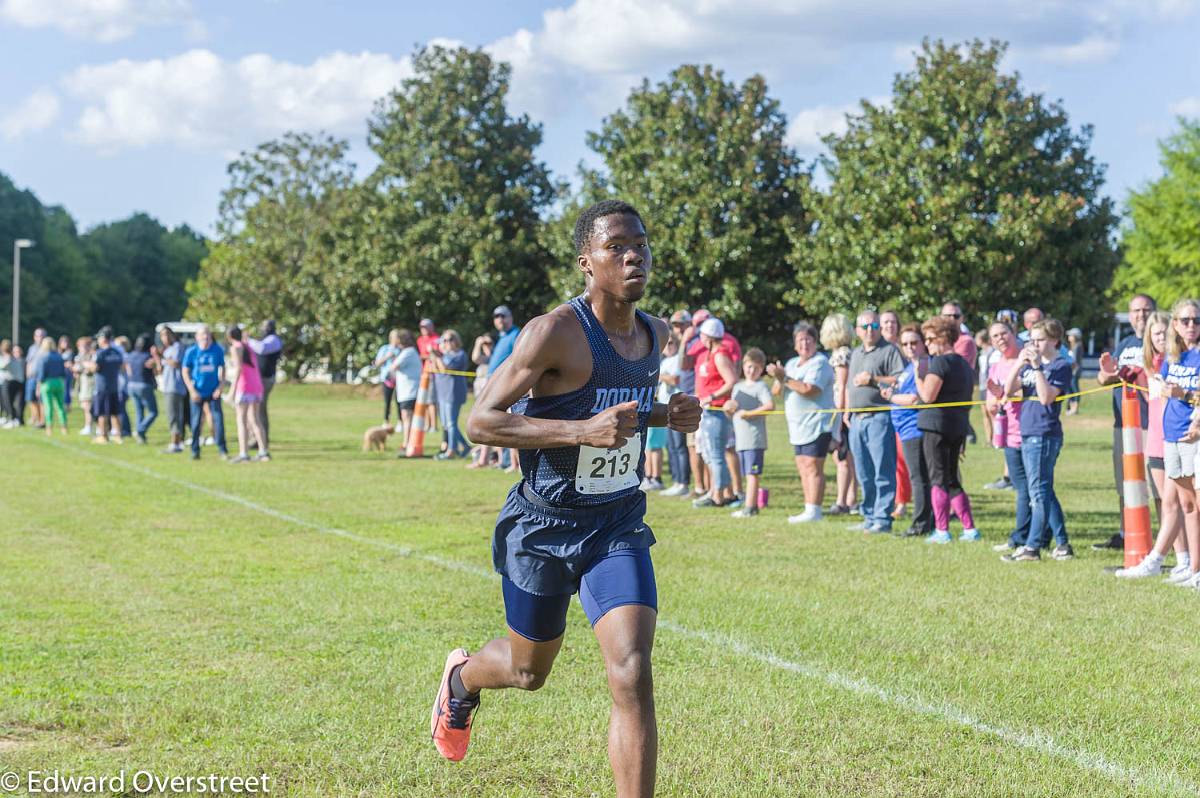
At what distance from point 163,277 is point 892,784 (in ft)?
385

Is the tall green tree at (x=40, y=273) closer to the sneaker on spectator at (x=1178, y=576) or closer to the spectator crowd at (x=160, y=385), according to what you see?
the spectator crowd at (x=160, y=385)

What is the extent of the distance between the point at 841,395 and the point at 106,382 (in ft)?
51.5

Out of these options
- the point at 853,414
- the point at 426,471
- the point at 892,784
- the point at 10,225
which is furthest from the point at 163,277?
the point at 892,784

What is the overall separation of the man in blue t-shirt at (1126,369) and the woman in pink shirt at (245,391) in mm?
12703


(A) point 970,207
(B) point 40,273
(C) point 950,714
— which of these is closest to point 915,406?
(C) point 950,714

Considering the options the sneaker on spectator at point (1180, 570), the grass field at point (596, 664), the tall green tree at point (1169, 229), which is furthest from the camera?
the tall green tree at point (1169, 229)

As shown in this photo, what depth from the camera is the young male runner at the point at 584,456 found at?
436 centimetres

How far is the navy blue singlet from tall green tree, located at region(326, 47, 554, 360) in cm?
4024

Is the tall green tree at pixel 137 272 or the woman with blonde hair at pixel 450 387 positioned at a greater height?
the tall green tree at pixel 137 272

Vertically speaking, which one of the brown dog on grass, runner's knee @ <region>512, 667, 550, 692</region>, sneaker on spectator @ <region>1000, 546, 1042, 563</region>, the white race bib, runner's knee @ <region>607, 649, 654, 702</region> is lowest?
sneaker on spectator @ <region>1000, 546, 1042, 563</region>

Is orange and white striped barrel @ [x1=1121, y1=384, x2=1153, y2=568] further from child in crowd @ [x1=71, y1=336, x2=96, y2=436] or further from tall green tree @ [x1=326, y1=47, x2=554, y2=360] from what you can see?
tall green tree @ [x1=326, y1=47, x2=554, y2=360]

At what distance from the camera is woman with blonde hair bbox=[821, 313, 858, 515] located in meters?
13.2

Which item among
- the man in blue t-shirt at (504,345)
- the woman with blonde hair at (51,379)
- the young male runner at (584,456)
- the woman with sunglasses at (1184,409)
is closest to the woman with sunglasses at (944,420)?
the woman with sunglasses at (1184,409)

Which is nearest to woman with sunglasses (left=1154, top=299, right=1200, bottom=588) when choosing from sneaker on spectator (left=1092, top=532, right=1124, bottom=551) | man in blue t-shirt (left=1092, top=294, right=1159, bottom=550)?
man in blue t-shirt (left=1092, top=294, right=1159, bottom=550)
